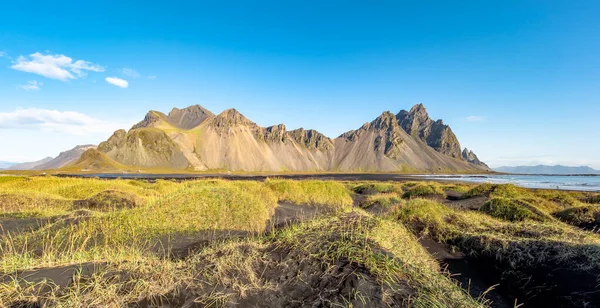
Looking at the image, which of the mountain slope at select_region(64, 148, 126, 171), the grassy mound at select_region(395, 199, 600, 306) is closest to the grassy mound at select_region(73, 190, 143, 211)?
the grassy mound at select_region(395, 199, 600, 306)

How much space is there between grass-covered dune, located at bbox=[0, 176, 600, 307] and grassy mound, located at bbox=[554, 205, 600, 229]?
0.77 ft

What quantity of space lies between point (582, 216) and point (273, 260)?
19671 mm

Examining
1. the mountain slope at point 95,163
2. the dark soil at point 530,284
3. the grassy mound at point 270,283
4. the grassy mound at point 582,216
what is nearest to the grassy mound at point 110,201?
the grassy mound at point 270,283

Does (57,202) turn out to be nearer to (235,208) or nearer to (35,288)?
(235,208)

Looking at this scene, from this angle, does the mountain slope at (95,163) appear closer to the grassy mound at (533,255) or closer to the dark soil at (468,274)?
the dark soil at (468,274)

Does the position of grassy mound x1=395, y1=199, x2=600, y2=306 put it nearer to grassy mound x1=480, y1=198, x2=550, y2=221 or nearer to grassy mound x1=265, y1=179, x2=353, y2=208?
grassy mound x1=480, y1=198, x2=550, y2=221

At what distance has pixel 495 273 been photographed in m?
8.84

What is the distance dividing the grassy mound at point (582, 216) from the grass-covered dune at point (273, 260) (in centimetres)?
23

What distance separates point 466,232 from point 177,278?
1133cm

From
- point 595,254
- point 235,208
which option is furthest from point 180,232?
point 595,254

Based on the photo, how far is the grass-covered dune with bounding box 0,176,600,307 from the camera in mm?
4523

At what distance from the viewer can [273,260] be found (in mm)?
6031

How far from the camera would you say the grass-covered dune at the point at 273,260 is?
4523 mm

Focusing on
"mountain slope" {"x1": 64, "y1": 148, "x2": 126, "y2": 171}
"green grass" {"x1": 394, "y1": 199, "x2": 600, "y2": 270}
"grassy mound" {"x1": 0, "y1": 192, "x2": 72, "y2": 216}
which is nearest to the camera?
"green grass" {"x1": 394, "y1": 199, "x2": 600, "y2": 270}
